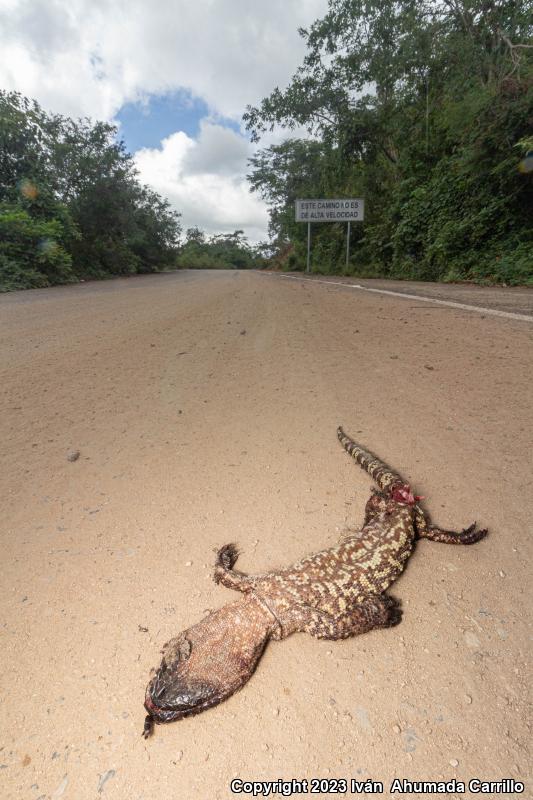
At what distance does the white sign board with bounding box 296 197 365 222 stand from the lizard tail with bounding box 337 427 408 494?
2155cm

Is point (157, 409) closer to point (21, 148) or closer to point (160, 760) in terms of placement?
point (160, 760)

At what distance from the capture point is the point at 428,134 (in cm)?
1683

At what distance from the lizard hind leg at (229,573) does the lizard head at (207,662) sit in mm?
92

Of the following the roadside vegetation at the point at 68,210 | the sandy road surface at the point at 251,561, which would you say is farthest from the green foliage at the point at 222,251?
the sandy road surface at the point at 251,561

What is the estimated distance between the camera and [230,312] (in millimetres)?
7395

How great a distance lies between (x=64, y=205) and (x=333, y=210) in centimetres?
1383

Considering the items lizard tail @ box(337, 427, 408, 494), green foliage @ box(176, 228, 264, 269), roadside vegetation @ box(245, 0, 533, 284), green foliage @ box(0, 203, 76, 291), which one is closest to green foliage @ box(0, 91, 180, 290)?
green foliage @ box(0, 203, 76, 291)

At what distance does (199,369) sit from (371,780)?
3.35 meters

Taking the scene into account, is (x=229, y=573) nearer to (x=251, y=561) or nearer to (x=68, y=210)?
(x=251, y=561)

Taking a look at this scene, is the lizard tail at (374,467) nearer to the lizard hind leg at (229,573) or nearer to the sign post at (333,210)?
the lizard hind leg at (229,573)

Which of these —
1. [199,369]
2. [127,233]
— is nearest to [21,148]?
[127,233]

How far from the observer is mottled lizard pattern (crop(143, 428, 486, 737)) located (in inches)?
48.7

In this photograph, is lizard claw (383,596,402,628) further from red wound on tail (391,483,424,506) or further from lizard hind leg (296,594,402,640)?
red wound on tail (391,483,424,506)

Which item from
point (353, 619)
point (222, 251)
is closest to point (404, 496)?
point (353, 619)
